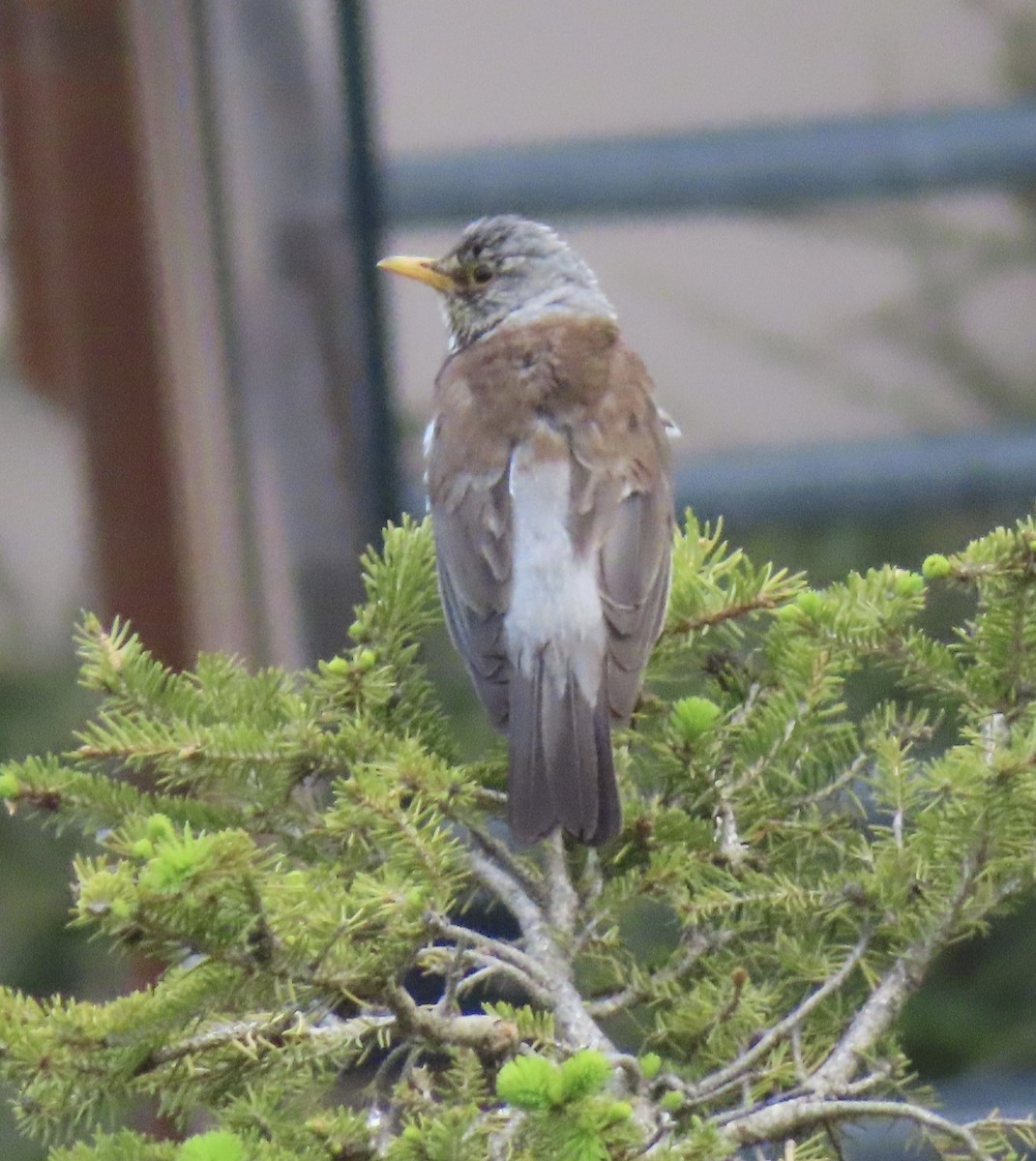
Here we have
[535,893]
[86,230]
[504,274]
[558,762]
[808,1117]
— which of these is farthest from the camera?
[86,230]

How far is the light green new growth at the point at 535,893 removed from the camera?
1.18 metres

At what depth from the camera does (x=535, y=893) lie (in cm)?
147

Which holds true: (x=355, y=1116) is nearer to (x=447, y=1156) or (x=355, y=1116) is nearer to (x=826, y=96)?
(x=447, y=1156)

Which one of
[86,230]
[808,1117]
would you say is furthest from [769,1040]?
[86,230]

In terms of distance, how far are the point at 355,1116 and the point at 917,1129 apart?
1.42 feet

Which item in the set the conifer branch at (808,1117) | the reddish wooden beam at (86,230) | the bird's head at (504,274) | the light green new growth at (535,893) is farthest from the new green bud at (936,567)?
the reddish wooden beam at (86,230)

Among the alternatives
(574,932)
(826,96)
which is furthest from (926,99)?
(574,932)

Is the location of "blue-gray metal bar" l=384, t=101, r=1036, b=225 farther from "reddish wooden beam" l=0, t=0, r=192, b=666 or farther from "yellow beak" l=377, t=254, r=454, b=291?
"yellow beak" l=377, t=254, r=454, b=291

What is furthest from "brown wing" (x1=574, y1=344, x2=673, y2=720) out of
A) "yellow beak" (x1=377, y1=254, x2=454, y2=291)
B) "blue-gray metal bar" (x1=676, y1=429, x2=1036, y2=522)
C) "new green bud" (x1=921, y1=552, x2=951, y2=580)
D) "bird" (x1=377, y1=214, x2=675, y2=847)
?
"blue-gray metal bar" (x1=676, y1=429, x2=1036, y2=522)

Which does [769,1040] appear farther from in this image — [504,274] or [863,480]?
[863,480]

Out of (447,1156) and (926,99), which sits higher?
(926,99)

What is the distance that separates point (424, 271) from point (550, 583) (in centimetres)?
93

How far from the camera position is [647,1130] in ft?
3.87

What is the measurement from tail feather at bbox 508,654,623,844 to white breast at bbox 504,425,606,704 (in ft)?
0.06
